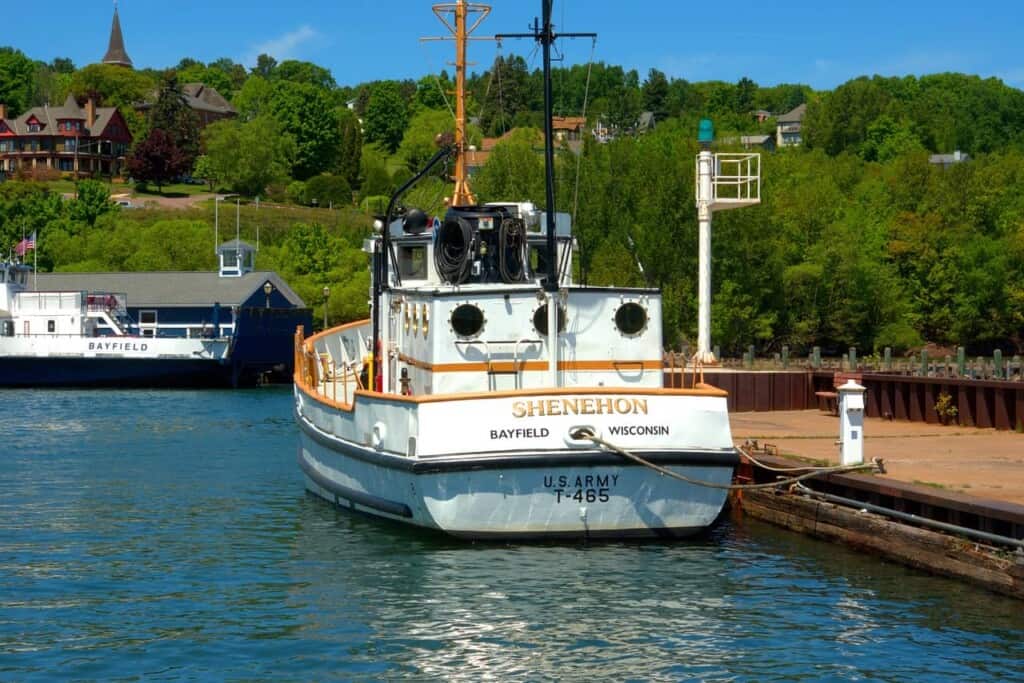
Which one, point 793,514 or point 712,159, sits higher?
point 712,159

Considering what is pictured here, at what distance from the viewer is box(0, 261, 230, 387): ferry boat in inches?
2867

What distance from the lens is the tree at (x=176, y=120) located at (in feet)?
546

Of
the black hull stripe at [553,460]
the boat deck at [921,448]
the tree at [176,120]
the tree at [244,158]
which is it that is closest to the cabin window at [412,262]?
the black hull stripe at [553,460]

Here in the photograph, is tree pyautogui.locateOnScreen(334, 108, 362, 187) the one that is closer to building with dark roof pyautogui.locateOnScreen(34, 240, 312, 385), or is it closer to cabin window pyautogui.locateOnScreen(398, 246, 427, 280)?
building with dark roof pyautogui.locateOnScreen(34, 240, 312, 385)

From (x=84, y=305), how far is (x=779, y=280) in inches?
1364

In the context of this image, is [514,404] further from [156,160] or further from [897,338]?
[156,160]

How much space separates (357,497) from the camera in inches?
1021

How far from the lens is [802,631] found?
18.3 meters

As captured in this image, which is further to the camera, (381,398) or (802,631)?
(381,398)

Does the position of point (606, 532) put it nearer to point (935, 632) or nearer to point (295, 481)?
point (935, 632)

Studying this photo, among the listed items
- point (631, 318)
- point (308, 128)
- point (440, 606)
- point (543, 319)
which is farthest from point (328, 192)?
point (440, 606)

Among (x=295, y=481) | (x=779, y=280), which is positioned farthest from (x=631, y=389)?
(x=779, y=280)

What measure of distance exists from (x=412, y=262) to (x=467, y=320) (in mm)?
4235

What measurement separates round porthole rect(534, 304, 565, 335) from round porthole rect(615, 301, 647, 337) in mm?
989
